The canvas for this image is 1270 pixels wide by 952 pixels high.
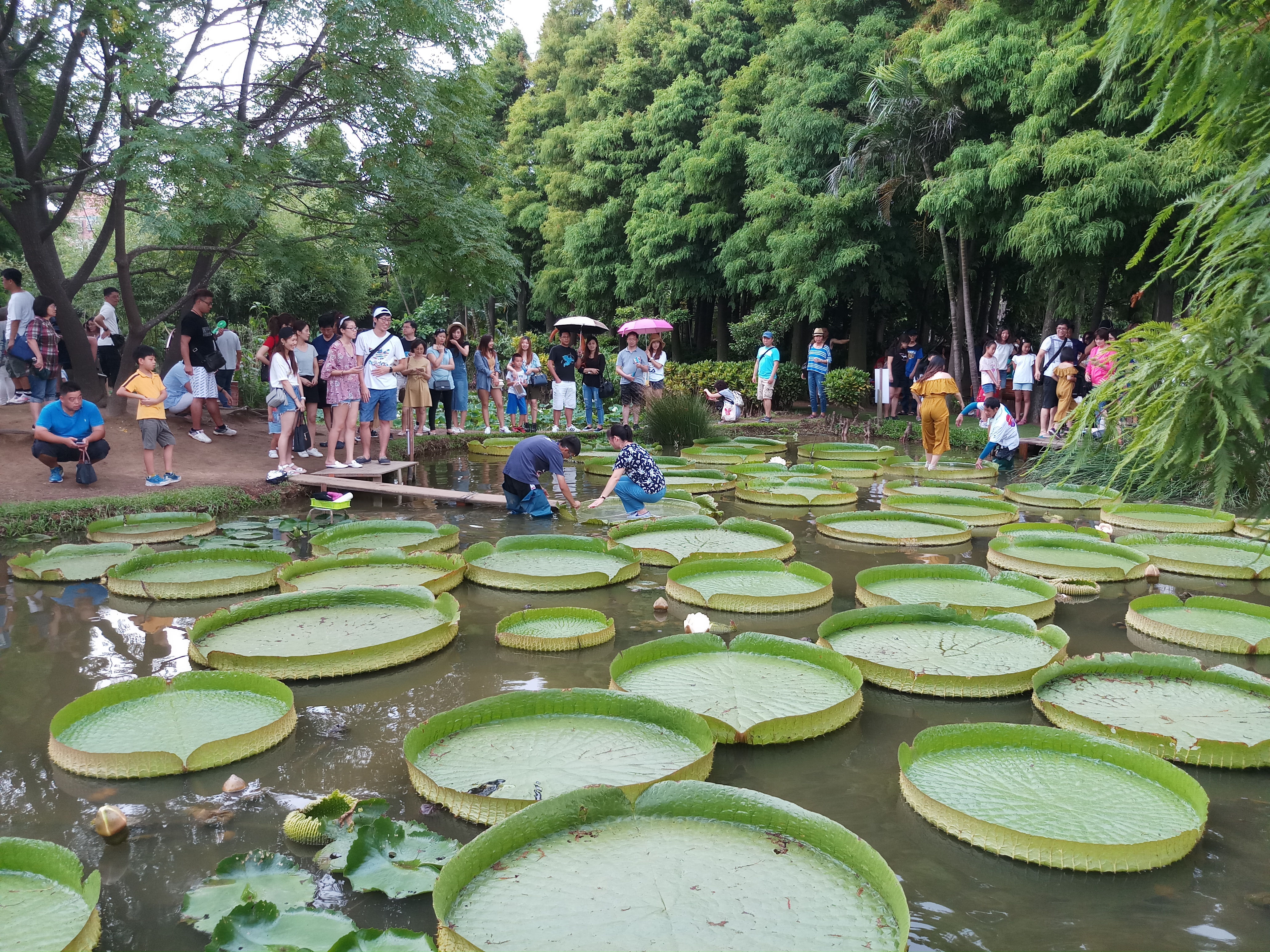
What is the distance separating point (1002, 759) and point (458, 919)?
205cm

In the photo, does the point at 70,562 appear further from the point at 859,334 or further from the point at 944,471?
the point at 859,334

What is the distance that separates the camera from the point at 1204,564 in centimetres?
580

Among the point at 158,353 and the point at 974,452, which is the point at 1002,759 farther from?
the point at 158,353

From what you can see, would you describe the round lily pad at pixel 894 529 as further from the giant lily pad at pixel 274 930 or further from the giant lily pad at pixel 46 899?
the giant lily pad at pixel 46 899

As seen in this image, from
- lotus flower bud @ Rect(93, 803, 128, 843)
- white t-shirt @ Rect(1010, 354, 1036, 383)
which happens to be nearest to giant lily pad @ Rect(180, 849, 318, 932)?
lotus flower bud @ Rect(93, 803, 128, 843)

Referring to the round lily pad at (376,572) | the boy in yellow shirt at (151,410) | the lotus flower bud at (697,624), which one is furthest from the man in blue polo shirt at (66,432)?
the lotus flower bud at (697,624)

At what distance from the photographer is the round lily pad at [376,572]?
5297mm

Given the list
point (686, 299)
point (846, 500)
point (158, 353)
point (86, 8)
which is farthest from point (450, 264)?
point (686, 299)

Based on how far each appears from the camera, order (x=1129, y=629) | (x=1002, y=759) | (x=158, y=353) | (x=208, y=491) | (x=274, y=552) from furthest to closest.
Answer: (x=158, y=353)
(x=208, y=491)
(x=274, y=552)
(x=1129, y=629)
(x=1002, y=759)

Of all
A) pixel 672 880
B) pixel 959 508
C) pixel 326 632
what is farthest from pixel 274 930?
pixel 959 508

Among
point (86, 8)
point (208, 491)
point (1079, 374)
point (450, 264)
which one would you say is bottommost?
point (208, 491)

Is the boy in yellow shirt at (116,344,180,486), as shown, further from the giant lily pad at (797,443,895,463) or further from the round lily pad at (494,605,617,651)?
the giant lily pad at (797,443,895,463)

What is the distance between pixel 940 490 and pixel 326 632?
607 cm

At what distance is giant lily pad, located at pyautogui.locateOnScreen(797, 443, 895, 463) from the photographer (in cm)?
1096
